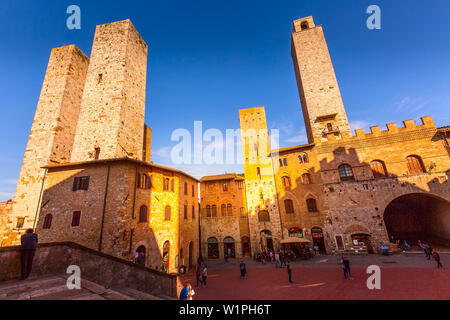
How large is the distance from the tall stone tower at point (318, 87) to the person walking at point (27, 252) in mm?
25370

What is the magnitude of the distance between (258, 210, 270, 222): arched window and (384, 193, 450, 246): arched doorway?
13.8m

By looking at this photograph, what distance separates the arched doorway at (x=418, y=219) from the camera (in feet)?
63.6

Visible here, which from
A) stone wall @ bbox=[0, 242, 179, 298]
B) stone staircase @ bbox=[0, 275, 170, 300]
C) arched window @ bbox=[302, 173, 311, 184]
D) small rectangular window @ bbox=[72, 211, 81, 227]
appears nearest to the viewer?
stone staircase @ bbox=[0, 275, 170, 300]

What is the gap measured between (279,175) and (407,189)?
1261cm

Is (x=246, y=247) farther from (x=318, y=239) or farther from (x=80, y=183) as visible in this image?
(x=80, y=183)

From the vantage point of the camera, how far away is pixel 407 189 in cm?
1883

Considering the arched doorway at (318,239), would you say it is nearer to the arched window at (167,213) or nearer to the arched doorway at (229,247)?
the arched doorway at (229,247)

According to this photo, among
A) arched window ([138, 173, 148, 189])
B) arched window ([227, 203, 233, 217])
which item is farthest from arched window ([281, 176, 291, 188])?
arched window ([138, 173, 148, 189])

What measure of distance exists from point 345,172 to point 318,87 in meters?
13.0

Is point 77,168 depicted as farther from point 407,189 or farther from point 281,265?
point 407,189

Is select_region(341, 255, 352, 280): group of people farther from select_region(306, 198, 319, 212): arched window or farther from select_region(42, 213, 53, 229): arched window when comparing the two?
select_region(42, 213, 53, 229): arched window

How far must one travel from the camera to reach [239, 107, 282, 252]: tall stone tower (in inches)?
902

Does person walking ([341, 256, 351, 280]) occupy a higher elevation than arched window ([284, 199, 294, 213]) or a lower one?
lower

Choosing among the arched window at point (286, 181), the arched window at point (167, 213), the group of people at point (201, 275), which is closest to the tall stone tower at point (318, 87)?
the arched window at point (286, 181)
